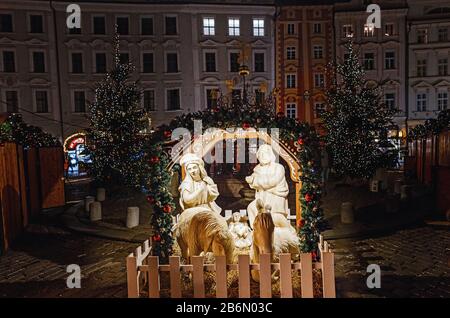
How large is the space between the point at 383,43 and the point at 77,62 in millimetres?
27488

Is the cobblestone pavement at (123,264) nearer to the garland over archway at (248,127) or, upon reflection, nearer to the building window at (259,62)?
the garland over archway at (248,127)

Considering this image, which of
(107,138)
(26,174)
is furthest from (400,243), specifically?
(107,138)

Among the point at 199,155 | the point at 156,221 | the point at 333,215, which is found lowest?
the point at 333,215

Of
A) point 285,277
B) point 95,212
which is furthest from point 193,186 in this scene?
point 95,212

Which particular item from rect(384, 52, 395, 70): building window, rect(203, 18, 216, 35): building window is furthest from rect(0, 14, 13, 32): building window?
rect(384, 52, 395, 70): building window

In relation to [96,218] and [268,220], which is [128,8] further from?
[268,220]

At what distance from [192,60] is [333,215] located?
25071 millimetres

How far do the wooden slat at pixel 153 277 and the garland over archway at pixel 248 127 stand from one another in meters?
1.39

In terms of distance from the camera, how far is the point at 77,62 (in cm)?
3331

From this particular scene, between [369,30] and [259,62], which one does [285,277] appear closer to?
[259,62]

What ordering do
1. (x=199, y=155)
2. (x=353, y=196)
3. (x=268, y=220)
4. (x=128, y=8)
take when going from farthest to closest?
(x=128, y=8) < (x=353, y=196) < (x=199, y=155) < (x=268, y=220)

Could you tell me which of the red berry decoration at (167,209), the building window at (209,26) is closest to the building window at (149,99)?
the building window at (209,26)

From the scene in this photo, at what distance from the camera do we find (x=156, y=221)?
7246mm
